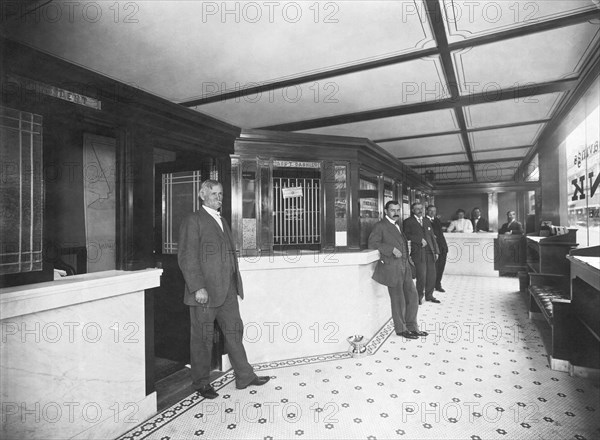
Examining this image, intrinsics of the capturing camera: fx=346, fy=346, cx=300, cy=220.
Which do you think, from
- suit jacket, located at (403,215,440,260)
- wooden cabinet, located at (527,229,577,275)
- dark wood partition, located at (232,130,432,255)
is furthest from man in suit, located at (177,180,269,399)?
wooden cabinet, located at (527,229,577,275)

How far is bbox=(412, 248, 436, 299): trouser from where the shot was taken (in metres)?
5.76

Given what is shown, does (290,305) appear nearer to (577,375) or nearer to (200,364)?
(200,364)

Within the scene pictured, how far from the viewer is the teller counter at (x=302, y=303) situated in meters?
3.51

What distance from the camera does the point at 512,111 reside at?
4594 mm

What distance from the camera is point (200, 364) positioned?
288cm

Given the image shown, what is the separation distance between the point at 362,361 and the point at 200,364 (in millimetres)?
1632

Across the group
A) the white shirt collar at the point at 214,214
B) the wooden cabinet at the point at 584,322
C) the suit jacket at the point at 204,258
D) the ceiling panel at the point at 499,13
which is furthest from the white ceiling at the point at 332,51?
the wooden cabinet at the point at 584,322

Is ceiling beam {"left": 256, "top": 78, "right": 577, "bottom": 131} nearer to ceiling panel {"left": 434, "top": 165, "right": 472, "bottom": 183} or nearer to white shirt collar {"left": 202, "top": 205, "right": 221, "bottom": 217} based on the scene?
white shirt collar {"left": 202, "top": 205, "right": 221, "bottom": 217}

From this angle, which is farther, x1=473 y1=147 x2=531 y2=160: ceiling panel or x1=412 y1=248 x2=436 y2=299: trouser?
x1=473 y1=147 x2=531 y2=160: ceiling panel

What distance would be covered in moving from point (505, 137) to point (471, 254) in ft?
11.5

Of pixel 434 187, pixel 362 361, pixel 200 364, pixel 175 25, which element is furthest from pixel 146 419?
pixel 434 187

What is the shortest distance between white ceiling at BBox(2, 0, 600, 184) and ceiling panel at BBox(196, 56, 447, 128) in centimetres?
2

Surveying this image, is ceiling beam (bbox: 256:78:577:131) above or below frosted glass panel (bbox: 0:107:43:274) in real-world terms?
above

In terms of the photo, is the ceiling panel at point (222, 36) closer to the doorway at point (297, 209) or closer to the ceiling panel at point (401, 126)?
the doorway at point (297, 209)
